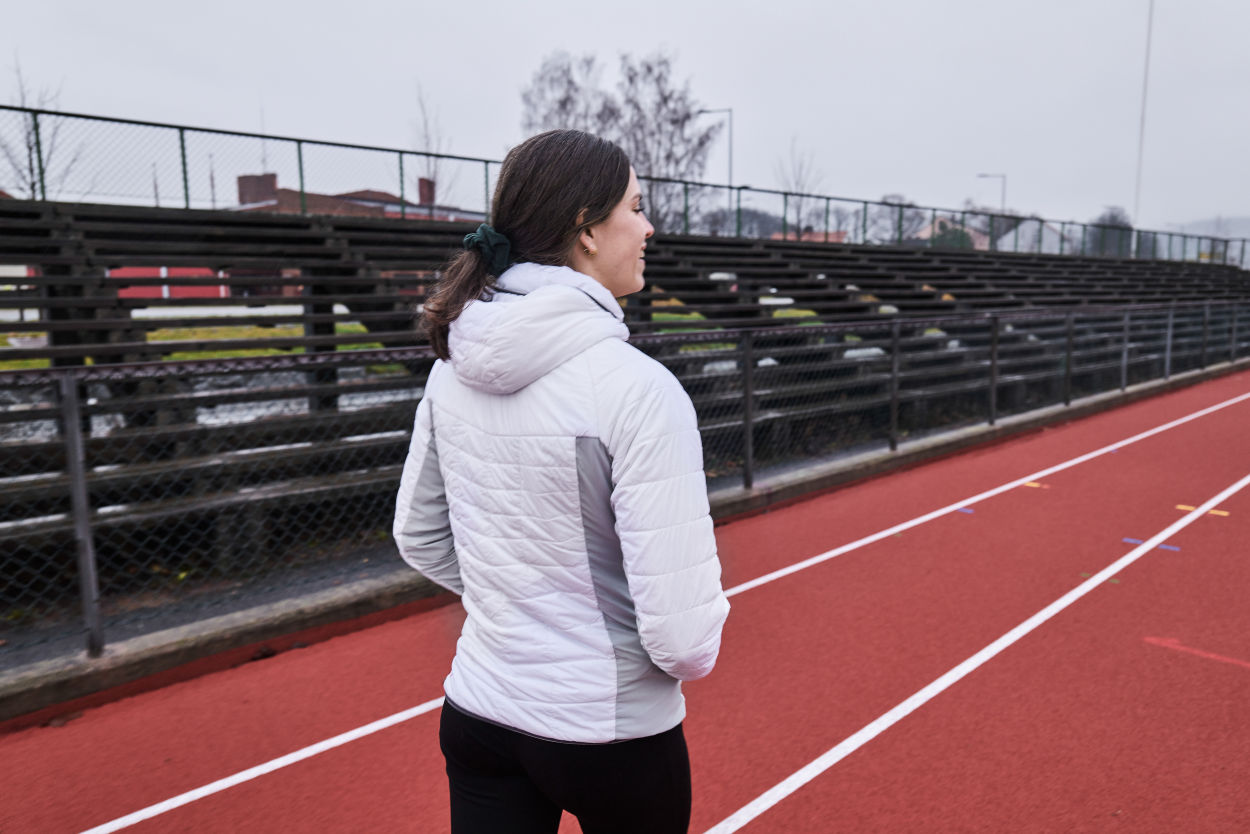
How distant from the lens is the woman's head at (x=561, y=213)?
1.38m

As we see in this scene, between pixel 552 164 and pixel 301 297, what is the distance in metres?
9.11

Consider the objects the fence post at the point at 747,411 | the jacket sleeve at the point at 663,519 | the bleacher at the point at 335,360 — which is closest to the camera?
the jacket sleeve at the point at 663,519

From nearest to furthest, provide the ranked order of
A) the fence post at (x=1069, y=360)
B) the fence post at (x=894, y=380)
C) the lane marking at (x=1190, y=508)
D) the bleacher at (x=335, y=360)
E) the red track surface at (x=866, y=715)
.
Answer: the red track surface at (x=866, y=715)
the bleacher at (x=335, y=360)
the lane marking at (x=1190, y=508)
the fence post at (x=894, y=380)
the fence post at (x=1069, y=360)

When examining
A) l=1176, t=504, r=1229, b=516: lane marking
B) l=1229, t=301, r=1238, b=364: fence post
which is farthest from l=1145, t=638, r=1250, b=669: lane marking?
l=1229, t=301, r=1238, b=364: fence post

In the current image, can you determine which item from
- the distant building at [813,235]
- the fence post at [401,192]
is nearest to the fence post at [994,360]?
the fence post at [401,192]

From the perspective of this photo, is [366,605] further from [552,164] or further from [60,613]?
[552,164]

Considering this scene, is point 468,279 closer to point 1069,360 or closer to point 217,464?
point 217,464

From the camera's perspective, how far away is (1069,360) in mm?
12414

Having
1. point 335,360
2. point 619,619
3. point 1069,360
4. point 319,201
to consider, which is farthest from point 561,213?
point 319,201

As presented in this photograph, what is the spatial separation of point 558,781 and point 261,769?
8.38 feet

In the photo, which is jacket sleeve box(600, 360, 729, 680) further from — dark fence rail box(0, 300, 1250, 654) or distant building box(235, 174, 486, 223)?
distant building box(235, 174, 486, 223)

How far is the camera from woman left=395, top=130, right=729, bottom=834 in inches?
51.4

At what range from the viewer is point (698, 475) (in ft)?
4.42

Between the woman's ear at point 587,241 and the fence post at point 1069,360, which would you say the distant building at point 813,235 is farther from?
the woman's ear at point 587,241
